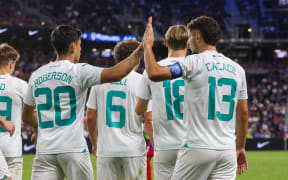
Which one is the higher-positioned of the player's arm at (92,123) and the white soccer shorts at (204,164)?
the player's arm at (92,123)

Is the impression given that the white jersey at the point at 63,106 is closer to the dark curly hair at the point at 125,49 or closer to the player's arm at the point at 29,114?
the player's arm at the point at 29,114

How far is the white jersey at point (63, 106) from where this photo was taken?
12.5 ft

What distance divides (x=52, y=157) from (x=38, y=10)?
27.7 meters

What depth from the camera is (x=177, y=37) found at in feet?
14.7

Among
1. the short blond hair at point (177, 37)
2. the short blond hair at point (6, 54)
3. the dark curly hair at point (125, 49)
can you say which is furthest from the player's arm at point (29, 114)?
the short blond hair at point (177, 37)

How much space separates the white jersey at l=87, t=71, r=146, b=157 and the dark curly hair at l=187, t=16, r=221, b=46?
1.42 m

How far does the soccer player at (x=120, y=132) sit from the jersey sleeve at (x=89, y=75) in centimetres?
105

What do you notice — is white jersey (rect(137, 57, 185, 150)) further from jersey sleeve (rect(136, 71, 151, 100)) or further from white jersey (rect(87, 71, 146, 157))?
white jersey (rect(87, 71, 146, 157))

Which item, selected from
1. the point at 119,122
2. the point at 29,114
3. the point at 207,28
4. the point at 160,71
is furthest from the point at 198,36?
the point at 29,114

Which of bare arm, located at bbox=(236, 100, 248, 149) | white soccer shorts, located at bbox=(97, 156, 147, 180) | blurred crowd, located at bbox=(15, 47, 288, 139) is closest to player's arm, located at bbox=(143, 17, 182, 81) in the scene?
bare arm, located at bbox=(236, 100, 248, 149)

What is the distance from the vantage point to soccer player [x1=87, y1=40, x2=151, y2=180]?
4777 mm

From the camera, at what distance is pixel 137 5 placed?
113ft

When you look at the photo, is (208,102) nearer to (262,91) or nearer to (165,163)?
(165,163)

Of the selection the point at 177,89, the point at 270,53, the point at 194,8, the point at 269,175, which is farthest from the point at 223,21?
the point at 177,89
